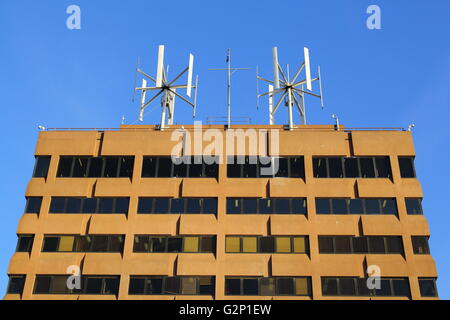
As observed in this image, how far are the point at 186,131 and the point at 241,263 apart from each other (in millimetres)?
13224

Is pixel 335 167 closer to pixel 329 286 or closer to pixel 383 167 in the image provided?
pixel 383 167

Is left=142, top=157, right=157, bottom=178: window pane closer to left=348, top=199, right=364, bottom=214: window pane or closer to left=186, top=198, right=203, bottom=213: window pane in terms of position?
left=186, top=198, right=203, bottom=213: window pane

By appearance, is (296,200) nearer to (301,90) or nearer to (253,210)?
(253,210)

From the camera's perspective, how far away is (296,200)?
129ft

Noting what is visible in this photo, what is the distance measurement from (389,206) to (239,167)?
13425 mm

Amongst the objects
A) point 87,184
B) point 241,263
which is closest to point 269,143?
point 241,263

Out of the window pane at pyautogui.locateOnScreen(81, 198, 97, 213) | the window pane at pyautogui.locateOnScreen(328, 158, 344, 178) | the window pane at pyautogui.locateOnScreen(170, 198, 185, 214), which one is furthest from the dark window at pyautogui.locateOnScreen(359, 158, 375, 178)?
the window pane at pyautogui.locateOnScreen(81, 198, 97, 213)

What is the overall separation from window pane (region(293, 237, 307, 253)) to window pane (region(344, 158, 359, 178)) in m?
7.30

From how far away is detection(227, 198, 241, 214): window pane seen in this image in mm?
39000

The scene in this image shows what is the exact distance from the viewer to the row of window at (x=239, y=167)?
40469 mm

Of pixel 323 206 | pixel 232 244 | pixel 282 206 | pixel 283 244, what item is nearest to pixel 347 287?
pixel 283 244

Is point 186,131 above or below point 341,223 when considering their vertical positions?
above

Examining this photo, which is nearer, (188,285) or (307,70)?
(188,285)

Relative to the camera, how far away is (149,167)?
135 ft
